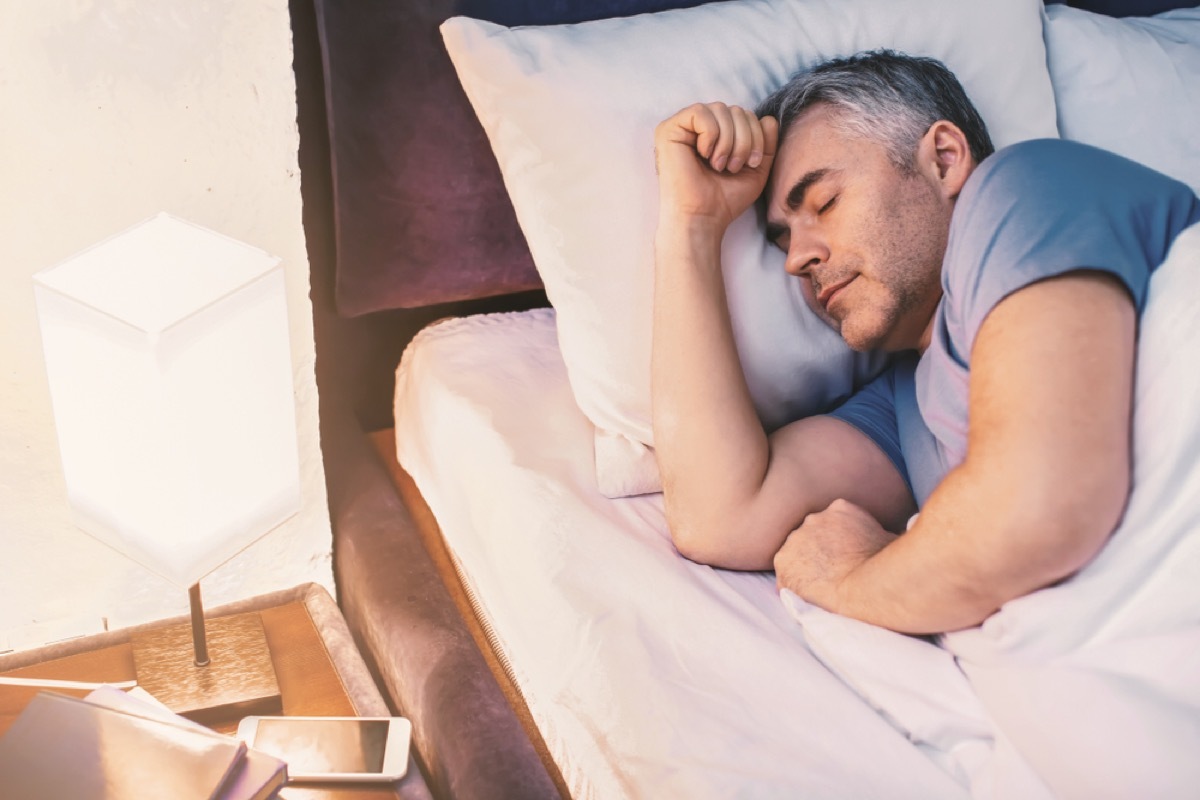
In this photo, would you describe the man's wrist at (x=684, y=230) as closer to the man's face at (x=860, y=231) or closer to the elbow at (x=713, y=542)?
the man's face at (x=860, y=231)

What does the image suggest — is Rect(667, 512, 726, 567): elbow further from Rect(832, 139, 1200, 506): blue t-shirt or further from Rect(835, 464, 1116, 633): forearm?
Rect(832, 139, 1200, 506): blue t-shirt

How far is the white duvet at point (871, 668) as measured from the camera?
740 mm

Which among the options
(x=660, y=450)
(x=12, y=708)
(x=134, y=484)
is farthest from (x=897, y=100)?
(x=12, y=708)

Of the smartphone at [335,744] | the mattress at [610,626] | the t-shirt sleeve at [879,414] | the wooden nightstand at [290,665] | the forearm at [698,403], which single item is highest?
the forearm at [698,403]

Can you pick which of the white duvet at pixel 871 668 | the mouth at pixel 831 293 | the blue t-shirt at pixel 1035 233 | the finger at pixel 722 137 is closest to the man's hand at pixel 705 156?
the finger at pixel 722 137

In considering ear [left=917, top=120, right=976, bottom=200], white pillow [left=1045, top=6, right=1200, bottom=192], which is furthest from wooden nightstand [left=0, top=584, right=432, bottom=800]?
white pillow [left=1045, top=6, right=1200, bottom=192]

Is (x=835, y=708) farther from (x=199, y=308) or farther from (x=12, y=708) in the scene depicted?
(x=12, y=708)

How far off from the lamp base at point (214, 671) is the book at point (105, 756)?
12cm

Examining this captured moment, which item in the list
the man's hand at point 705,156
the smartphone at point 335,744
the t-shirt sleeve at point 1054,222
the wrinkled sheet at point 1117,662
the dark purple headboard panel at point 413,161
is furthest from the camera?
the dark purple headboard panel at point 413,161

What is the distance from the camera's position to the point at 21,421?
1015 millimetres

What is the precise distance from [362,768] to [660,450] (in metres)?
0.44

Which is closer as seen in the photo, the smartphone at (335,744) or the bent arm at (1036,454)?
the bent arm at (1036,454)

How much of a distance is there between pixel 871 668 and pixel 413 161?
81cm

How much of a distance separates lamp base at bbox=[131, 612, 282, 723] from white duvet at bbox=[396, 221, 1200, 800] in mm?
265
